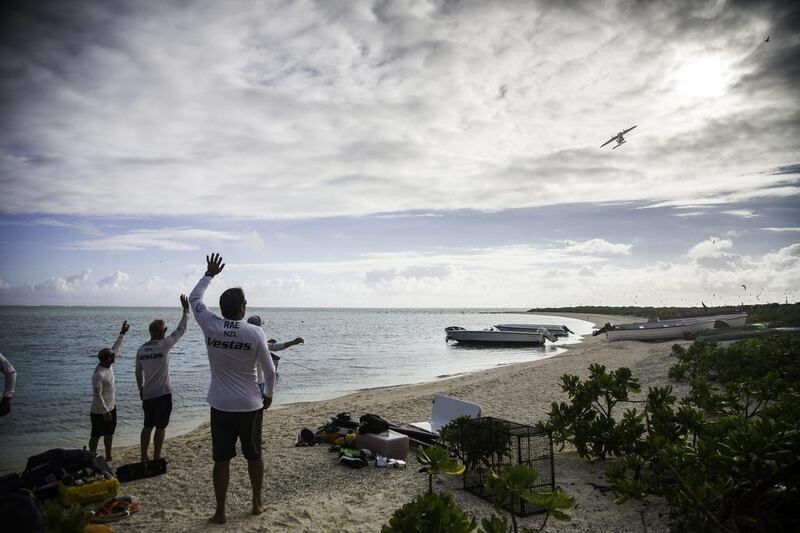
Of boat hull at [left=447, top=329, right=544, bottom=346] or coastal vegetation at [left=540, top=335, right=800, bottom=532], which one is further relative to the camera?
boat hull at [left=447, top=329, right=544, bottom=346]

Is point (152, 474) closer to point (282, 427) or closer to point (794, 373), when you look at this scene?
point (282, 427)

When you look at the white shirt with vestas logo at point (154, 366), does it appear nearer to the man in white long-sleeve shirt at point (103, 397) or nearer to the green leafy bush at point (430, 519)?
the man in white long-sleeve shirt at point (103, 397)

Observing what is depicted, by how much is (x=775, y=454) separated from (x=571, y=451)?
3892mm

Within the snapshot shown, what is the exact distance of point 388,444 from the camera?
6797mm

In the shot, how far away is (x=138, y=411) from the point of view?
13516mm

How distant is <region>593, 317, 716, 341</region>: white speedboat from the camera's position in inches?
1126

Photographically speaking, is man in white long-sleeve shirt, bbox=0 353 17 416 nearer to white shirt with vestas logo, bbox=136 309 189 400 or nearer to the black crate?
white shirt with vestas logo, bbox=136 309 189 400

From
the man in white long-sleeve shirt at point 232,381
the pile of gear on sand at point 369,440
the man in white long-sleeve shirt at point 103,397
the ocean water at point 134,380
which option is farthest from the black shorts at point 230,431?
the ocean water at point 134,380

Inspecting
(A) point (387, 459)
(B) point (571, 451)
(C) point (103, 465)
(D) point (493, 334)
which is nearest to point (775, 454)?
(B) point (571, 451)

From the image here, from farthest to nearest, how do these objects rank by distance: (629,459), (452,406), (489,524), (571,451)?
(452,406) → (571,451) → (629,459) → (489,524)

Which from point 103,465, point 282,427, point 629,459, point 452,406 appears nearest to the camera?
point 629,459

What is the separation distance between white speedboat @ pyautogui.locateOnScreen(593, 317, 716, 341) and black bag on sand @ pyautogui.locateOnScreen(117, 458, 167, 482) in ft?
96.7

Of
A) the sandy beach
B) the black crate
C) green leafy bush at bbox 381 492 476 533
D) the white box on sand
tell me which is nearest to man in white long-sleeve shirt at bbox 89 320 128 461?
the sandy beach

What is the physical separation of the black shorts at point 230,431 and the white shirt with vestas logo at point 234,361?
72 millimetres
